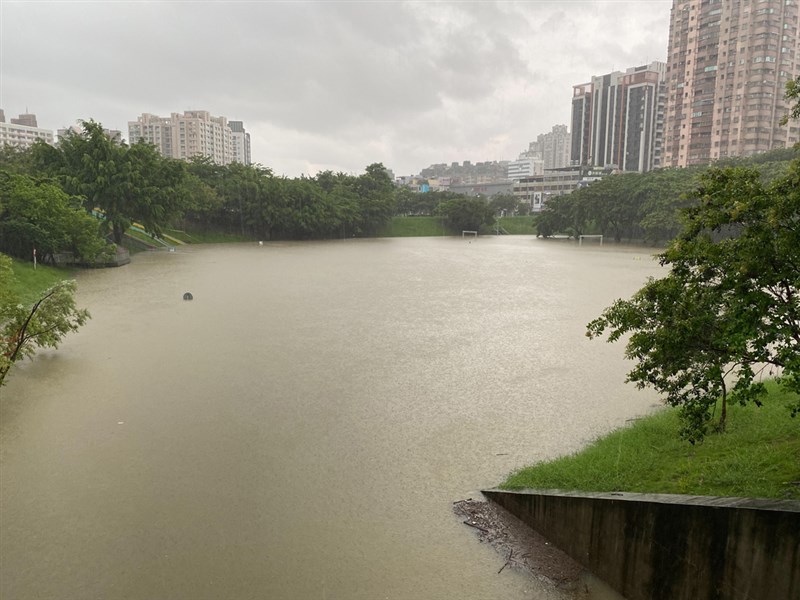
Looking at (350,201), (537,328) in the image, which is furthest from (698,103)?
(537,328)

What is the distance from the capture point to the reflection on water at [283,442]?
4738 mm

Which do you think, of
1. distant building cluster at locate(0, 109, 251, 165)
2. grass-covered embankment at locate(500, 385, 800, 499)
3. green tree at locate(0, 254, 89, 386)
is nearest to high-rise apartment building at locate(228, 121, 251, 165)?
distant building cluster at locate(0, 109, 251, 165)

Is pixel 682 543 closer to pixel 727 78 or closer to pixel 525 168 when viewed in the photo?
pixel 727 78

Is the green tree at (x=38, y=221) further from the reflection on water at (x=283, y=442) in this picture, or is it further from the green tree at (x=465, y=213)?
the green tree at (x=465, y=213)

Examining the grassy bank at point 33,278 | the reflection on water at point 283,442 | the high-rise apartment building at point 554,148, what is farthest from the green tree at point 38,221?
the high-rise apartment building at point 554,148

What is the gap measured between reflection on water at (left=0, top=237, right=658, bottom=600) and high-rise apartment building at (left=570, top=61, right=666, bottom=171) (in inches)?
3123

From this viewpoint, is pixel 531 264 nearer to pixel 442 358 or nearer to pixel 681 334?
pixel 442 358

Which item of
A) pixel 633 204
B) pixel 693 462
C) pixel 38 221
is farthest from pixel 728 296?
pixel 633 204

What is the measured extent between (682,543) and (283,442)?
14.9ft

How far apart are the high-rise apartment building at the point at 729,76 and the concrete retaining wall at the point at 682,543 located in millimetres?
59386

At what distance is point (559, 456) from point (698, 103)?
2596 inches

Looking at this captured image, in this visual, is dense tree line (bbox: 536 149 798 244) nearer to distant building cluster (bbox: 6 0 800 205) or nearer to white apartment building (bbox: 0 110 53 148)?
distant building cluster (bbox: 6 0 800 205)

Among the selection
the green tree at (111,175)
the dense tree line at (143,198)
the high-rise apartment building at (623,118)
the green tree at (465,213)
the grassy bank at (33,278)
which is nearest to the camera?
the grassy bank at (33,278)

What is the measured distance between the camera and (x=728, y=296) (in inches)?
168
